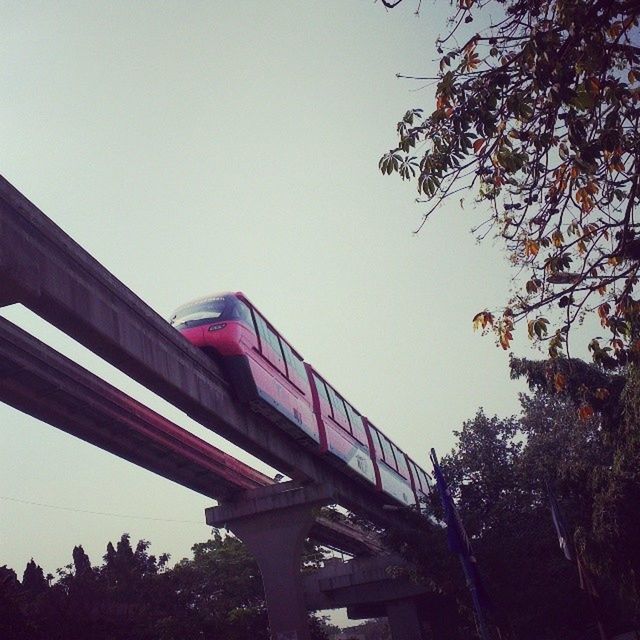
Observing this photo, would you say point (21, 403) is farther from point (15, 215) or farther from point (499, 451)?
point (499, 451)

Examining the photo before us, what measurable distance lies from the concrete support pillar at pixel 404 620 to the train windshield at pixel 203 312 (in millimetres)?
25827

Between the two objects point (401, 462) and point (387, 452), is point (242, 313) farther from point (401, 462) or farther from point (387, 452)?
point (401, 462)

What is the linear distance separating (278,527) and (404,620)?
1675cm

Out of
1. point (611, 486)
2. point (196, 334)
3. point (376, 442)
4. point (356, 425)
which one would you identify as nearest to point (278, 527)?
point (356, 425)

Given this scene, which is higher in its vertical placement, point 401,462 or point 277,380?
point 277,380

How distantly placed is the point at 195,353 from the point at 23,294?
5965 mm

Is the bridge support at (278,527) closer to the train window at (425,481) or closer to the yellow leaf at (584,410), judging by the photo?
the yellow leaf at (584,410)

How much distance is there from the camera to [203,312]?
16.4m

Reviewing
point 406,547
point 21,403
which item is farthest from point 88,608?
point 406,547

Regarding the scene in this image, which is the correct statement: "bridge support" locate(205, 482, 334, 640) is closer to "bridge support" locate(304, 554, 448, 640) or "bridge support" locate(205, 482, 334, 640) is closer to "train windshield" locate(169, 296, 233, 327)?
"train windshield" locate(169, 296, 233, 327)

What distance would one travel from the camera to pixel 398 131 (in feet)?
21.5

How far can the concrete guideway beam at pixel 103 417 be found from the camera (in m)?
12.0

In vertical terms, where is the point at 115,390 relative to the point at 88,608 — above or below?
above

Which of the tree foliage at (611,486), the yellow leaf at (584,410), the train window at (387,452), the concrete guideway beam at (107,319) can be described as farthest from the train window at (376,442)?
the yellow leaf at (584,410)
